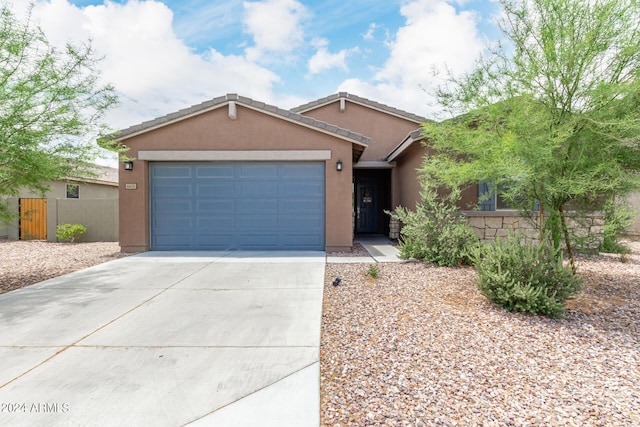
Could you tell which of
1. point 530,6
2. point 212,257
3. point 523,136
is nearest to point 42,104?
point 212,257

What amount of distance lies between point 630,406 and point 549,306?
177cm

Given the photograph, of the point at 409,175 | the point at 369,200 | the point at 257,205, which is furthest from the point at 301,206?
the point at 369,200

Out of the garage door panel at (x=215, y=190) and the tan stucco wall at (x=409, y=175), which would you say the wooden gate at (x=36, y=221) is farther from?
the tan stucco wall at (x=409, y=175)

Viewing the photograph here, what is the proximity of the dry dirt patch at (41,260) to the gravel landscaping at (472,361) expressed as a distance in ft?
19.7

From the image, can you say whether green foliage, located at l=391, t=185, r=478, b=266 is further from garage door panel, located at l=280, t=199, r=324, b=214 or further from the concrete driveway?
the concrete driveway

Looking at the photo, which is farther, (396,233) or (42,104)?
(396,233)

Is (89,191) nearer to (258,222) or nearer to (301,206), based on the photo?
(258,222)

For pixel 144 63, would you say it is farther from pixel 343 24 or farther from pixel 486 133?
pixel 486 133

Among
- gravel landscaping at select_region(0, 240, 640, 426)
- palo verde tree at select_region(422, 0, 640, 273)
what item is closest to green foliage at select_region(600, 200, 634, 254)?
palo verde tree at select_region(422, 0, 640, 273)

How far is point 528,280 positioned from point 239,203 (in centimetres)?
713

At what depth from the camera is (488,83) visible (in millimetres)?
5398

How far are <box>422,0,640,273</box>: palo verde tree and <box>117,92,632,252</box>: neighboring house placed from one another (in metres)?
3.51

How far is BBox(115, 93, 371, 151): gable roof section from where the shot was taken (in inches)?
343

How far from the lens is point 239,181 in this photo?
9008 mm
